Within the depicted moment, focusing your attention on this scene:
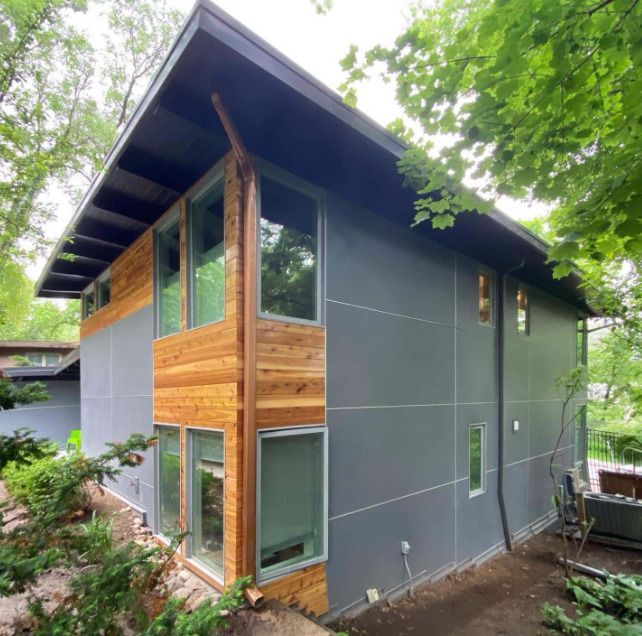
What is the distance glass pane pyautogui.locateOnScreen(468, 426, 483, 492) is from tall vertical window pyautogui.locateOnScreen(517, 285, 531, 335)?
7.42 feet

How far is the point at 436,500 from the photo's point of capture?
514 centimetres

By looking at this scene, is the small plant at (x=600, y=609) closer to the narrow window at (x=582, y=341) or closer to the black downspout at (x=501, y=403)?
the black downspout at (x=501, y=403)

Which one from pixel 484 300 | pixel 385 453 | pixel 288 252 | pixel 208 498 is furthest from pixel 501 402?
pixel 208 498

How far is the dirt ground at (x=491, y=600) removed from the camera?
4035 millimetres

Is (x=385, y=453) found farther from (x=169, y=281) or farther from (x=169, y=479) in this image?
(x=169, y=281)

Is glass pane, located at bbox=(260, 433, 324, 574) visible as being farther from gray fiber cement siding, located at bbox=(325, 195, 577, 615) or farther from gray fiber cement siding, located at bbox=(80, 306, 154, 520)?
gray fiber cement siding, located at bbox=(80, 306, 154, 520)

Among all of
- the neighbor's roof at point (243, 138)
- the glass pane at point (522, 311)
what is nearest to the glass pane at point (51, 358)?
the neighbor's roof at point (243, 138)

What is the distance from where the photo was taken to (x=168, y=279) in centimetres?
476

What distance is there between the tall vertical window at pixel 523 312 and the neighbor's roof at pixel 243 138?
173 centimetres

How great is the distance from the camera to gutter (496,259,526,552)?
250 inches

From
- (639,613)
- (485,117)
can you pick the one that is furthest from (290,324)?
(639,613)

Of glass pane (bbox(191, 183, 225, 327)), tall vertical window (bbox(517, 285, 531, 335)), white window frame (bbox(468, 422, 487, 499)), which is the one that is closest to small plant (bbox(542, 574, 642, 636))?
white window frame (bbox(468, 422, 487, 499))

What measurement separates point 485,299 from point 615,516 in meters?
4.15

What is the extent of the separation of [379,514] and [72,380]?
12.0 metres
